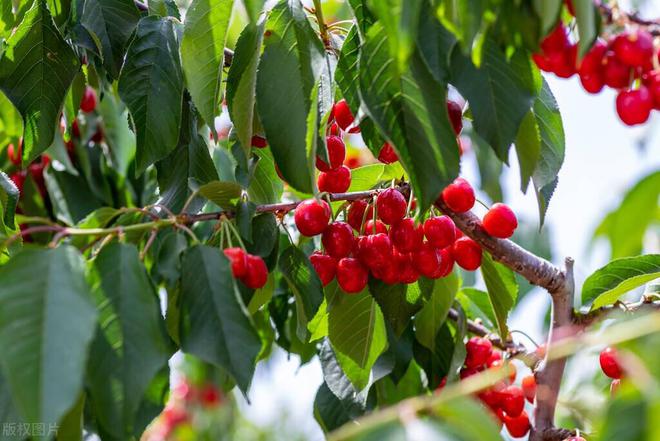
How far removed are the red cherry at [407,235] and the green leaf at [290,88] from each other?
358 millimetres

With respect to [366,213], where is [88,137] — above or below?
below

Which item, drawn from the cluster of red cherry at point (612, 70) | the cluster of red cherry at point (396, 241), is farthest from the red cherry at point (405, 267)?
the cluster of red cherry at point (612, 70)

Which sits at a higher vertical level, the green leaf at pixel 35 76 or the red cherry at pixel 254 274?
the green leaf at pixel 35 76

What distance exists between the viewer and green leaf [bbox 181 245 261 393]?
1425mm

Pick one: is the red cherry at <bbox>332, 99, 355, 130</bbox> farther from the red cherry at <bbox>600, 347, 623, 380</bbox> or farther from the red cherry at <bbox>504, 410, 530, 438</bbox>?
the red cherry at <bbox>504, 410, 530, 438</bbox>

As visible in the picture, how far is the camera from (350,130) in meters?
1.95

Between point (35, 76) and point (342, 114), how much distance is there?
2.01 feet

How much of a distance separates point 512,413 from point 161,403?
100 cm

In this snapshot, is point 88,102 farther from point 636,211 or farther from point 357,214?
point 636,211

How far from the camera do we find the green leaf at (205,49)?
1.77m

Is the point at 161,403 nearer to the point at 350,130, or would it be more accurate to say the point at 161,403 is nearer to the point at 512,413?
the point at 350,130

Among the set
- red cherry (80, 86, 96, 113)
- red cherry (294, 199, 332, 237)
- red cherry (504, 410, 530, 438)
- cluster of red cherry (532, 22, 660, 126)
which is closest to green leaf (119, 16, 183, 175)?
red cherry (294, 199, 332, 237)

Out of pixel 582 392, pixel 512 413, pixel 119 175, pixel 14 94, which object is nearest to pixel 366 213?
pixel 512 413

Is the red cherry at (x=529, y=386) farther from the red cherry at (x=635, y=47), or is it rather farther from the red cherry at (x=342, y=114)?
the red cherry at (x=635, y=47)
